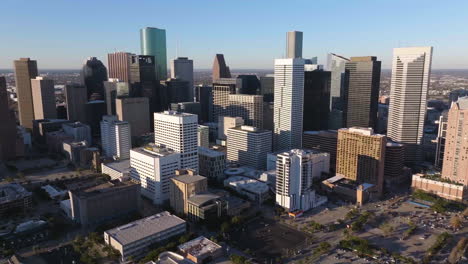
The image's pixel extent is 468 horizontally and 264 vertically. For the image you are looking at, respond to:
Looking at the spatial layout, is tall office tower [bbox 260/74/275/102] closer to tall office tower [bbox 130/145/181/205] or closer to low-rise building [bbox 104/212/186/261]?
tall office tower [bbox 130/145/181/205]

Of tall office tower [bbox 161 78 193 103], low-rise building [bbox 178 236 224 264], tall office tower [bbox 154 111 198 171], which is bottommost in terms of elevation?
low-rise building [bbox 178 236 224 264]

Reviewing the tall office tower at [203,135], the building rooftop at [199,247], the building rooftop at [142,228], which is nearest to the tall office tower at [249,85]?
the tall office tower at [203,135]

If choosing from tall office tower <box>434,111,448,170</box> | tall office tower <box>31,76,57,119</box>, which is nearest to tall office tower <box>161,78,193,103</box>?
tall office tower <box>31,76,57,119</box>

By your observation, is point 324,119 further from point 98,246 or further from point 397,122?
point 98,246

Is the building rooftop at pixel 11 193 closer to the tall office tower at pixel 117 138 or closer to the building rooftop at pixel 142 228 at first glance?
the building rooftop at pixel 142 228

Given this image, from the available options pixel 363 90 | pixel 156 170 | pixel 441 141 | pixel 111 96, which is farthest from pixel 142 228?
pixel 111 96

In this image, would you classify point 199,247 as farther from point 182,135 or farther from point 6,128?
point 6,128

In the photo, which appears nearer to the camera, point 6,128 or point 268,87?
point 6,128
